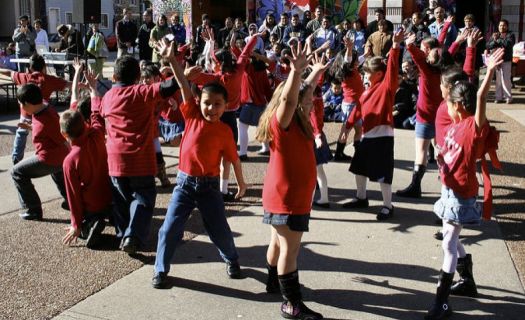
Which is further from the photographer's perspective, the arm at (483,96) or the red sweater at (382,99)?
the red sweater at (382,99)

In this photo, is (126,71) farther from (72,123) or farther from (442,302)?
(442,302)

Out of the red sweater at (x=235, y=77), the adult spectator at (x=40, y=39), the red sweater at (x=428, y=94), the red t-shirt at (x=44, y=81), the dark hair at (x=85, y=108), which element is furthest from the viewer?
the adult spectator at (x=40, y=39)

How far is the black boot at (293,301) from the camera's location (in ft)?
13.4

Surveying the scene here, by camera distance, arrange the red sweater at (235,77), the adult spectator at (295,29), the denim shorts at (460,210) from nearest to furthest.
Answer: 1. the denim shorts at (460,210)
2. the red sweater at (235,77)
3. the adult spectator at (295,29)

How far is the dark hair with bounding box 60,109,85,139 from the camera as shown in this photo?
547 centimetres

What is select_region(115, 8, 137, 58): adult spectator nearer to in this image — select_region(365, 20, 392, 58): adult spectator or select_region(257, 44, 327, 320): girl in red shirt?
select_region(365, 20, 392, 58): adult spectator

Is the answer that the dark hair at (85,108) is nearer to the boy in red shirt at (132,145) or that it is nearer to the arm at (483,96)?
the boy in red shirt at (132,145)

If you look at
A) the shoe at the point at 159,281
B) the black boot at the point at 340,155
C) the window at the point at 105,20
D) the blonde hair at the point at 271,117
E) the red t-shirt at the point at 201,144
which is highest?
the window at the point at 105,20

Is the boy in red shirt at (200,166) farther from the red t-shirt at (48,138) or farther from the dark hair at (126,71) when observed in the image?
the red t-shirt at (48,138)

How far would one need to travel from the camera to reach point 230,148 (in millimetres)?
4656

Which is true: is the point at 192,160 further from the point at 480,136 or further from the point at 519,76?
the point at 519,76

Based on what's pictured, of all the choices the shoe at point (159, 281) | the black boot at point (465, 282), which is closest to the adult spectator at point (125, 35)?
the shoe at point (159, 281)

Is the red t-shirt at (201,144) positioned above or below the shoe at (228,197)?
above

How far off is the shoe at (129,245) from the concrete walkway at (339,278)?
0.23m
